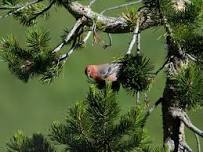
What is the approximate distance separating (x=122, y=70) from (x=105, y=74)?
0.06 metres

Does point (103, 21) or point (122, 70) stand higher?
point (103, 21)

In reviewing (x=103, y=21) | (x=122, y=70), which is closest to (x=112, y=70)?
(x=122, y=70)

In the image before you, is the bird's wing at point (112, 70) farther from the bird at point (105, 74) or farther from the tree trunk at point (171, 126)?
the tree trunk at point (171, 126)

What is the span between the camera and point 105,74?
149cm

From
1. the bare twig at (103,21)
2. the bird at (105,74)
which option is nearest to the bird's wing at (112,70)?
the bird at (105,74)

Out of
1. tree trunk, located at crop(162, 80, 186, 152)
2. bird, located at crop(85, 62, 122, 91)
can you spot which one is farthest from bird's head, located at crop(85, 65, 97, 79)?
tree trunk, located at crop(162, 80, 186, 152)

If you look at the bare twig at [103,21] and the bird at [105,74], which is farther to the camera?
the bare twig at [103,21]

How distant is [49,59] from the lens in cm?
157

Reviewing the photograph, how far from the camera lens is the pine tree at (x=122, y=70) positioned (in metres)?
1.32

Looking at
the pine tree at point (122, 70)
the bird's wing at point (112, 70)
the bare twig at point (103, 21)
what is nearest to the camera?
the pine tree at point (122, 70)

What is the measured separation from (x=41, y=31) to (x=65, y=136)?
0.88 ft

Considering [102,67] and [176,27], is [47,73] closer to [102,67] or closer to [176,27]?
[102,67]

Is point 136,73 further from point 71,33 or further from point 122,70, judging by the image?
point 71,33

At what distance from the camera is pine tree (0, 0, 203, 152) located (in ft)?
4.32
